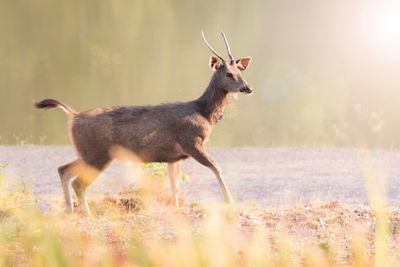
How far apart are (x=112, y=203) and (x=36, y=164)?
5.01 meters

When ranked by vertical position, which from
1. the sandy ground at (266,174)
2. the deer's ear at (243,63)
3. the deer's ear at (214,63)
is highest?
the deer's ear at (214,63)

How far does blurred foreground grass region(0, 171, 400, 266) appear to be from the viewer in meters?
4.62

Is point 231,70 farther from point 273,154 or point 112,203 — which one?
point 273,154

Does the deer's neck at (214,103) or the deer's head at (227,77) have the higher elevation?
the deer's head at (227,77)

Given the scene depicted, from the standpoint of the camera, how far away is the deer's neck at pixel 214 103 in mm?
5742

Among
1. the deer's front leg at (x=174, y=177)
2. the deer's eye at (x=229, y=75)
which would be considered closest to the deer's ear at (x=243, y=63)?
the deer's eye at (x=229, y=75)

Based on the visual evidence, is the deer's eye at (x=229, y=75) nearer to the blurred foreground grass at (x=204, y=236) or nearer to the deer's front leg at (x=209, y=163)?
the deer's front leg at (x=209, y=163)

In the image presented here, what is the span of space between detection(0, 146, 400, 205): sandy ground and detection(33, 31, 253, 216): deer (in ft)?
5.64

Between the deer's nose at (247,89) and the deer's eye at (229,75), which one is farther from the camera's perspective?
the deer's eye at (229,75)

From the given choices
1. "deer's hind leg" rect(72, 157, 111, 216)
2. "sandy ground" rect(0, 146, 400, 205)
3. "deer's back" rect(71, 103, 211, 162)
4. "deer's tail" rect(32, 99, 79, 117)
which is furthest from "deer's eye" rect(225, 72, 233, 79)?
"sandy ground" rect(0, 146, 400, 205)

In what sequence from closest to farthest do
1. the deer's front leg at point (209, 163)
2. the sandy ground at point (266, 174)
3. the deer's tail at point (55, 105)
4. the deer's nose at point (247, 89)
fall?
1. the deer's front leg at point (209, 163)
2. the deer's nose at point (247, 89)
3. the deer's tail at point (55, 105)
4. the sandy ground at point (266, 174)

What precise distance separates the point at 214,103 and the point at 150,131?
2.47 ft

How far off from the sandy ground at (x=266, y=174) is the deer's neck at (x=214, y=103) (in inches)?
66.7

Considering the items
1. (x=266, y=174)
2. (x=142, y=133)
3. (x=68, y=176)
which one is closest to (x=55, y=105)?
(x=68, y=176)
